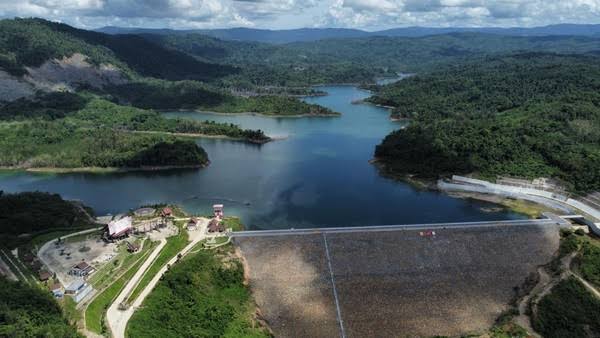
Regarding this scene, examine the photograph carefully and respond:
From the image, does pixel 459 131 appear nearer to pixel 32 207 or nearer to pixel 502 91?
pixel 502 91

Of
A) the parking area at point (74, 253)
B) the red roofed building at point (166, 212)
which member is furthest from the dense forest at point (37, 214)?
the red roofed building at point (166, 212)

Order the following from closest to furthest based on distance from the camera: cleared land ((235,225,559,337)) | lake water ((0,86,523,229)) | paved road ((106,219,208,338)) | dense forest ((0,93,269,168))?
paved road ((106,219,208,338))
cleared land ((235,225,559,337))
lake water ((0,86,523,229))
dense forest ((0,93,269,168))

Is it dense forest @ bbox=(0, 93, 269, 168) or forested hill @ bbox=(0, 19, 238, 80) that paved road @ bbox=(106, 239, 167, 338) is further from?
forested hill @ bbox=(0, 19, 238, 80)

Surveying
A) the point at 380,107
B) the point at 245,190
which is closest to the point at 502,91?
the point at 380,107

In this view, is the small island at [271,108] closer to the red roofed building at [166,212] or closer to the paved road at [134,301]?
the red roofed building at [166,212]

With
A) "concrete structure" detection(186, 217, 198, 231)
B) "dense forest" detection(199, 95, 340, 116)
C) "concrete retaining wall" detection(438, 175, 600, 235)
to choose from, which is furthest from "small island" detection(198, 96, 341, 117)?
"concrete structure" detection(186, 217, 198, 231)

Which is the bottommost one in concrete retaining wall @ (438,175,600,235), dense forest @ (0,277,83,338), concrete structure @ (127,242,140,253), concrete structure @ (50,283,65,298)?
concrete retaining wall @ (438,175,600,235)
